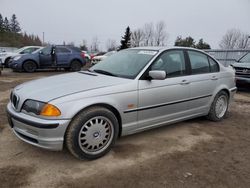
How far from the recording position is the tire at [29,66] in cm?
1266

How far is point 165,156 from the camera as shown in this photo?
3.29 meters

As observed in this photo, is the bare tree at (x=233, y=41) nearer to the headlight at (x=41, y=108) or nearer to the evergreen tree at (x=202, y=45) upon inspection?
the evergreen tree at (x=202, y=45)

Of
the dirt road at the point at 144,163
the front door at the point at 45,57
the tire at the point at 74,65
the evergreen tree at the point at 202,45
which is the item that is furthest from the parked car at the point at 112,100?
the evergreen tree at the point at 202,45

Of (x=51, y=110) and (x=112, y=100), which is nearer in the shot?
(x=51, y=110)

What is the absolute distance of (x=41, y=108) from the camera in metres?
2.76

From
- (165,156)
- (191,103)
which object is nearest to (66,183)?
(165,156)

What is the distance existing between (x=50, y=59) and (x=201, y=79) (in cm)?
1059

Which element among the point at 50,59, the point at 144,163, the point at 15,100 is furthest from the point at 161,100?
the point at 50,59

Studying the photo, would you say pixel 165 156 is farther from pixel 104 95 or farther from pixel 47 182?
pixel 47 182

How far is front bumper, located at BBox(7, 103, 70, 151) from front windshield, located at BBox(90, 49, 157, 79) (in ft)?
4.14

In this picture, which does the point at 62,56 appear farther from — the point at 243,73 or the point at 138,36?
the point at 138,36

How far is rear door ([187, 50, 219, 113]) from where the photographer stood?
422cm

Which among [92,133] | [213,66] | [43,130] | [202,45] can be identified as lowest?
[92,133]

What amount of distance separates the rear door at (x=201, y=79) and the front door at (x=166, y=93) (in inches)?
8.2
